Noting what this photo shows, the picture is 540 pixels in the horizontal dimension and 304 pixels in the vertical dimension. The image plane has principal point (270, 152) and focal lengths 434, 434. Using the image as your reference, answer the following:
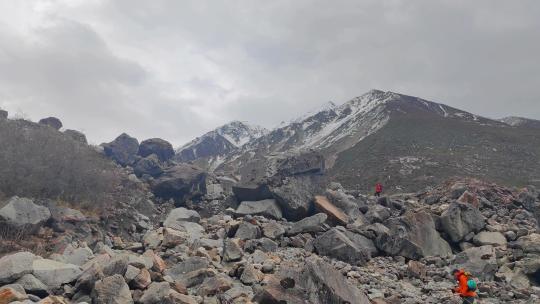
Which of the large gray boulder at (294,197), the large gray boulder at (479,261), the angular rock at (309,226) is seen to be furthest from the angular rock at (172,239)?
the large gray boulder at (479,261)

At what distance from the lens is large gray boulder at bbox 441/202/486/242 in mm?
16466

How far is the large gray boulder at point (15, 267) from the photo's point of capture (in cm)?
837

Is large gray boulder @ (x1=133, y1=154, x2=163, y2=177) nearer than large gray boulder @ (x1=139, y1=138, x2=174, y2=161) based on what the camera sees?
Yes

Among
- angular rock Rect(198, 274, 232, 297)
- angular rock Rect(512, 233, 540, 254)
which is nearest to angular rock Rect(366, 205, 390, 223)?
angular rock Rect(512, 233, 540, 254)

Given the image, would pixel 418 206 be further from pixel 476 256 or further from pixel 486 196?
pixel 476 256

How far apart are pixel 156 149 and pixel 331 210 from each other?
25.1 meters

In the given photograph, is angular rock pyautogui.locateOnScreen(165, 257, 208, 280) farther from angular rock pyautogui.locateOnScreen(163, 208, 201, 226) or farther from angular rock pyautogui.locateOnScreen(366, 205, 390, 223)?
angular rock pyautogui.locateOnScreen(366, 205, 390, 223)

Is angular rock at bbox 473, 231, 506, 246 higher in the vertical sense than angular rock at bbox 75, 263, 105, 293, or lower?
higher

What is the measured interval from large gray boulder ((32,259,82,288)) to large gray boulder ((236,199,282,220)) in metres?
9.45

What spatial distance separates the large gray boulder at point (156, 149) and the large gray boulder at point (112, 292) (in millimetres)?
Answer: 30495

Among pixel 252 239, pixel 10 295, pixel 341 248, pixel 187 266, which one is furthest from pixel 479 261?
pixel 10 295

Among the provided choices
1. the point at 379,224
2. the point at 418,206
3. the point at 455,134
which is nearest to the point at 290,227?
the point at 379,224

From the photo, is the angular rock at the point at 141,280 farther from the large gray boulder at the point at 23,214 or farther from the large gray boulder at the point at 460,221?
the large gray boulder at the point at 460,221

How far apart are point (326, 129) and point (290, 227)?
10589 centimetres
